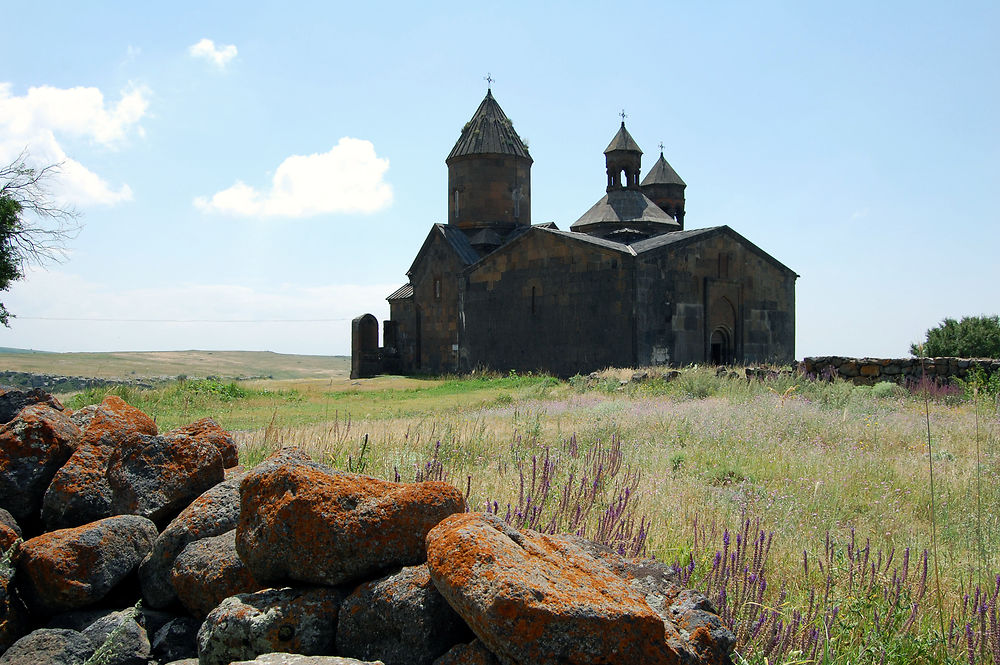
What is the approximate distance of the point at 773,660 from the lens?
2539 millimetres

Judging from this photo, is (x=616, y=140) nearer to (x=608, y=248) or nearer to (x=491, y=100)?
(x=491, y=100)

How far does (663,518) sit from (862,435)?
A: 4.12m

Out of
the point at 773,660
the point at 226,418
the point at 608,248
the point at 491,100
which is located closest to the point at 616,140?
the point at 491,100

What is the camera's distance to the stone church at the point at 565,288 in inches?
751

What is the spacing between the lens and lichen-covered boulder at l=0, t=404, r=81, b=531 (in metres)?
3.94

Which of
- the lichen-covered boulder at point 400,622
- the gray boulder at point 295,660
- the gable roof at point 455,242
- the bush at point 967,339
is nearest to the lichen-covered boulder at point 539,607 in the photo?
the lichen-covered boulder at point 400,622

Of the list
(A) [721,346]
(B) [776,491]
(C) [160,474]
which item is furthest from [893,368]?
(C) [160,474]

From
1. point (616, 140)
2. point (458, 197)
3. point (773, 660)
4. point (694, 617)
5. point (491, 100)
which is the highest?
point (491, 100)

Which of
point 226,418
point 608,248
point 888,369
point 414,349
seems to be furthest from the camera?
point 414,349

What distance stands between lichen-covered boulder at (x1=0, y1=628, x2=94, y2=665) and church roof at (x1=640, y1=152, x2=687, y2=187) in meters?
30.7

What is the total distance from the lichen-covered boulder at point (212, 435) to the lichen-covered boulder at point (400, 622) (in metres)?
1.79

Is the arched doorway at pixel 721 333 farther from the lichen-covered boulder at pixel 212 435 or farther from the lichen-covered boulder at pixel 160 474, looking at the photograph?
the lichen-covered boulder at pixel 160 474

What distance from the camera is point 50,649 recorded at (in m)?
3.16

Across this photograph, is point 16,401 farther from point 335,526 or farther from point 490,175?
point 490,175
